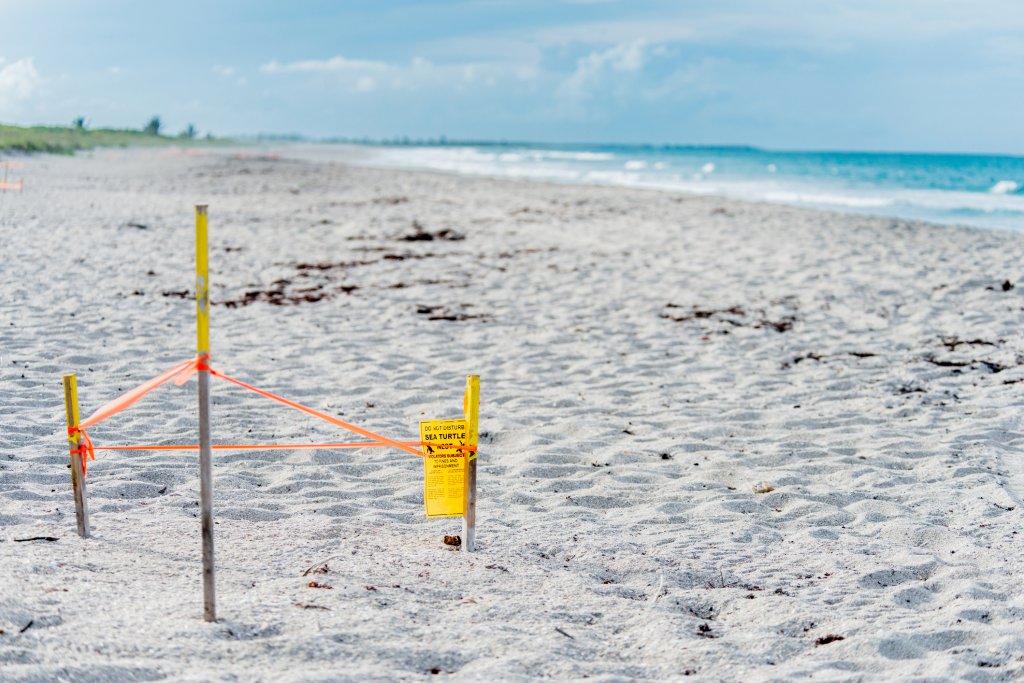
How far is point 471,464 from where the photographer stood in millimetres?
3166

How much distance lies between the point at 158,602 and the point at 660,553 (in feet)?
5.97

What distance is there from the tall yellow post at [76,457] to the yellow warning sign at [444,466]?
119cm

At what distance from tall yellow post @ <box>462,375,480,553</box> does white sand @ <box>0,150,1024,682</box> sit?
85 mm

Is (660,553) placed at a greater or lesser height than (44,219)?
lesser

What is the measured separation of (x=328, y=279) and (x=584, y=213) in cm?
730

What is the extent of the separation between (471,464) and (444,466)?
111 mm

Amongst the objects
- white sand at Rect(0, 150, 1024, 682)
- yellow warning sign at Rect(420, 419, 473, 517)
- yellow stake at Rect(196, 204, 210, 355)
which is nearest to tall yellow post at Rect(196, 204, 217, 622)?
yellow stake at Rect(196, 204, 210, 355)

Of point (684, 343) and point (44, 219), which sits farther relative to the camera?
point (44, 219)

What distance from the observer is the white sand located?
2670 mm

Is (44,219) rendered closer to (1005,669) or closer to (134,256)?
(134,256)

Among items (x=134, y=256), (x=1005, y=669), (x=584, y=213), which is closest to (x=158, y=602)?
(x=1005, y=669)

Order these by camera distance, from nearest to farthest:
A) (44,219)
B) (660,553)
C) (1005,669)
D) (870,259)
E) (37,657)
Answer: (37,657)
(1005,669)
(660,553)
(870,259)
(44,219)

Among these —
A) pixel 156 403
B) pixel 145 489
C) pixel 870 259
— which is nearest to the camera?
pixel 145 489

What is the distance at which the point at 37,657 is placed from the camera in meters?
→ 2.35
